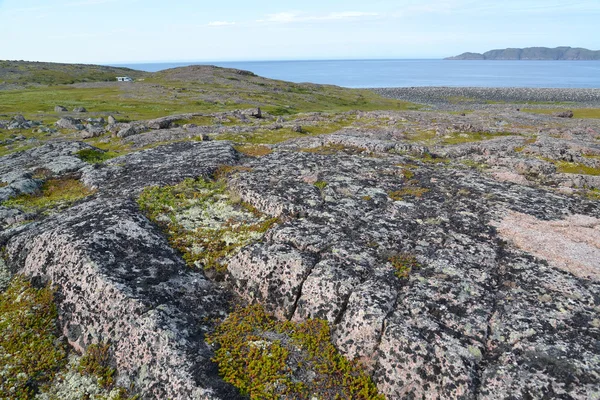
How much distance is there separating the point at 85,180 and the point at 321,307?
15351 millimetres

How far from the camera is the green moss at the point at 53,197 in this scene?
1614 cm

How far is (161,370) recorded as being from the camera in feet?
26.5

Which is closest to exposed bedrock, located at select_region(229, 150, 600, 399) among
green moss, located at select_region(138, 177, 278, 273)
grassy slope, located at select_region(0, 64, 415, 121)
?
green moss, located at select_region(138, 177, 278, 273)

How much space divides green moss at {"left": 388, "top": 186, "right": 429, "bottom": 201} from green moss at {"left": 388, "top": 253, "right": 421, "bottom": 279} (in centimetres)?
458

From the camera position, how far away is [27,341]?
938cm

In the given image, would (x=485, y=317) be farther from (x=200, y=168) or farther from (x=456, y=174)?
(x=200, y=168)

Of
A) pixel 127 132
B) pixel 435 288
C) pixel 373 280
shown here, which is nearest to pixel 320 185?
pixel 373 280

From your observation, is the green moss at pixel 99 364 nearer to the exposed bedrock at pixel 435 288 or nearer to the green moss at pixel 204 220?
the green moss at pixel 204 220

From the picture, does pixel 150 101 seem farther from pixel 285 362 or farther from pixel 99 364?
pixel 285 362

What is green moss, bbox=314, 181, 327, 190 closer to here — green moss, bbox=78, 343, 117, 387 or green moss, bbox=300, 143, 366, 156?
green moss, bbox=300, 143, 366, 156

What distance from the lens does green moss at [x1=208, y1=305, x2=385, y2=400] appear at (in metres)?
7.87

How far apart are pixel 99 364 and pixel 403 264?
28.0ft

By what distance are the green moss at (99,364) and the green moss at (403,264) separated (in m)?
7.83

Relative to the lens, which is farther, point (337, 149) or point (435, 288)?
point (337, 149)
